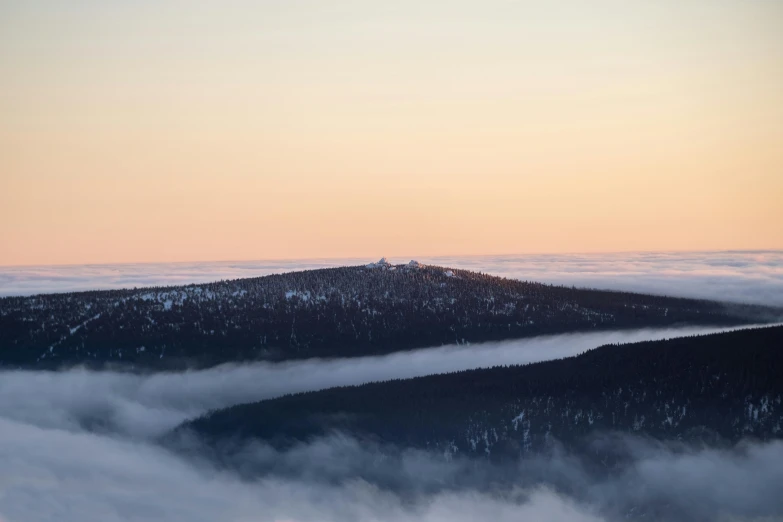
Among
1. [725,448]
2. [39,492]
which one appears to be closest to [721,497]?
[725,448]

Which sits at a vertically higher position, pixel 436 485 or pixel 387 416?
pixel 387 416

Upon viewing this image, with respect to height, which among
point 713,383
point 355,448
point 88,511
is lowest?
point 88,511

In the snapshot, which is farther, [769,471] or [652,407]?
[652,407]

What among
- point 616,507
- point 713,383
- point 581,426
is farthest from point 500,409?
point 713,383

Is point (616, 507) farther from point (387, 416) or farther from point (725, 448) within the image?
point (387, 416)

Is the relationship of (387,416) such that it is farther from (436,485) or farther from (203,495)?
(203,495)

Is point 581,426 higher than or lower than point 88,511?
higher

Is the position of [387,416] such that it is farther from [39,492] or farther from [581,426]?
[39,492]

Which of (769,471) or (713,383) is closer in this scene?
(769,471)

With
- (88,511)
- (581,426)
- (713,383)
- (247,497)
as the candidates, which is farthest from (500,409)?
(88,511)
